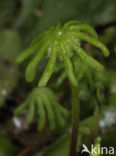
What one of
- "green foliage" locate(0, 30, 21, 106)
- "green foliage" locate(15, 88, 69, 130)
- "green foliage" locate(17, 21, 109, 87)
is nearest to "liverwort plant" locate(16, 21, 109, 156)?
"green foliage" locate(17, 21, 109, 87)

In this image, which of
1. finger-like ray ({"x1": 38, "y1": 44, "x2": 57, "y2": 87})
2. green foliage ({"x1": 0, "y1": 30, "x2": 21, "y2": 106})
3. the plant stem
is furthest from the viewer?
green foliage ({"x1": 0, "y1": 30, "x2": 21, "y2": 106})

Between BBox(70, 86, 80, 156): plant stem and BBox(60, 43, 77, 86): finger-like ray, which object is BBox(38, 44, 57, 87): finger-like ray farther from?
BBox(70, 86, 80, 156): plant stem

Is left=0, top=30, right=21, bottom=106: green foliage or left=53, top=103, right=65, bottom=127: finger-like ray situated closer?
left=53, top=103, right=65, bottom=127: finger-like ray

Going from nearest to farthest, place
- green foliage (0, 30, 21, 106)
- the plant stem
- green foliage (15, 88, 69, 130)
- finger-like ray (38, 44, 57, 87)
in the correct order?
finger-like ray (38, 44, 57, 87)
the plant stem
green foliage (15, 88, 69, 130)
green foliage (0, 30, 21, 106)

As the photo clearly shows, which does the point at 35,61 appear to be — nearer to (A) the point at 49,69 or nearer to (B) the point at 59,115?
(A) the point at 49,69

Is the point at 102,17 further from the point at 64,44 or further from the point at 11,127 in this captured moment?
the point at 64,44

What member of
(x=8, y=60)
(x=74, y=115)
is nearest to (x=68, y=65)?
(x=74, y=115)
